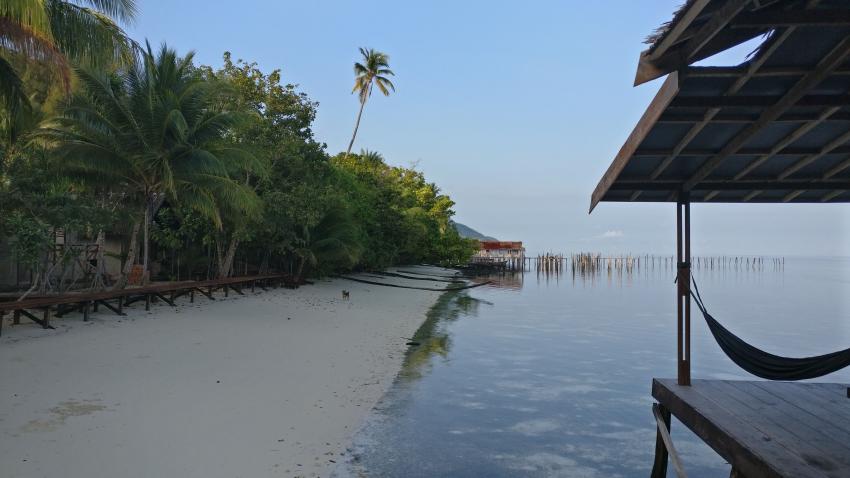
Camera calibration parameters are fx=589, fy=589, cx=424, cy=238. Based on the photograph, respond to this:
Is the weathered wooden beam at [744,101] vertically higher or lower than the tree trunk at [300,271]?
higher

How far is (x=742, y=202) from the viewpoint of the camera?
6.18 metres

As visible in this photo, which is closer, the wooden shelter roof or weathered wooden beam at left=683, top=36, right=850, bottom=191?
the wooden shelter roof

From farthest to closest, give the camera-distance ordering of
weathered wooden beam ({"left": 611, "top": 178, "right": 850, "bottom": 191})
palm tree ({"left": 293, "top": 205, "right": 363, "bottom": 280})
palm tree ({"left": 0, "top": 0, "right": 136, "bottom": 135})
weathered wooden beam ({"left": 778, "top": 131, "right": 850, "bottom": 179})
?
palm tree ({"left": 293, "top": 205, "right": 363, "bottom": 280}) < palm tree ({"left": 0, "top": 0, "right": 136, "bottom": 135}) < weathered wooden beam ({"left": 611, "top": 178, "right": 850, "bottom": 191}) < weathered wooden beam ({"left": 778, "top": 131, "right": 850, "bottom": 179})

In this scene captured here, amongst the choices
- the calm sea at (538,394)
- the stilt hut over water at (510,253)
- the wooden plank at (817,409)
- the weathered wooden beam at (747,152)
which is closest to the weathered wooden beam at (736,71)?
the weathered wooden beam at (747,152)

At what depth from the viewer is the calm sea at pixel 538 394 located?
613 centimetres

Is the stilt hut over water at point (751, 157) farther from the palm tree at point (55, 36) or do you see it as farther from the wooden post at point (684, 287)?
the palm tree at point (55, 36)

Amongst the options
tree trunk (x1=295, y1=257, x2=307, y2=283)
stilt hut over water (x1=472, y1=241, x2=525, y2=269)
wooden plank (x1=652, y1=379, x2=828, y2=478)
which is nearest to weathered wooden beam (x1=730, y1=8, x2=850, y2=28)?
wooden plank (x1=652, y1=379, x2=828, y2=478)

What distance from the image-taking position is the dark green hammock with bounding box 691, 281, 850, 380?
428cm

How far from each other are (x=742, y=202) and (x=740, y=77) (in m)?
2.80

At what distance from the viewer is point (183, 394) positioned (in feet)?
22.7

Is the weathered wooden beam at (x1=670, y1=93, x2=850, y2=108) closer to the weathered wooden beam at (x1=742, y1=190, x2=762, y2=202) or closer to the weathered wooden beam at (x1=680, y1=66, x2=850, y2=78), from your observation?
the weathered wooden beam at (x1=680, y1=66, x2=850, y2=78)

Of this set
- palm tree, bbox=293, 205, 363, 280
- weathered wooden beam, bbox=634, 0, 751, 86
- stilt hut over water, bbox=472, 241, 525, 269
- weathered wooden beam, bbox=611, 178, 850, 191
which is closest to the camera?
weathered wooden beam, bbox=634, 0, 751, 86

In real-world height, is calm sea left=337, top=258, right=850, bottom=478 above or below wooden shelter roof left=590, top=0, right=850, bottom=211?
below

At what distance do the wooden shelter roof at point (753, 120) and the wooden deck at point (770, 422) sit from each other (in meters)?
1.83
